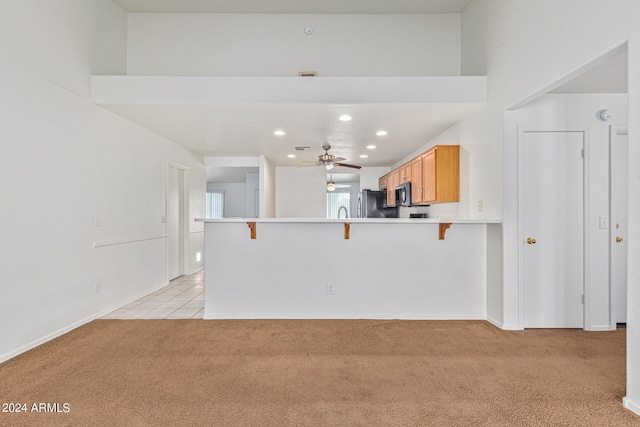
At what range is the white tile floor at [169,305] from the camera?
3.53 m

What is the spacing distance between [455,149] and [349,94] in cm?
155

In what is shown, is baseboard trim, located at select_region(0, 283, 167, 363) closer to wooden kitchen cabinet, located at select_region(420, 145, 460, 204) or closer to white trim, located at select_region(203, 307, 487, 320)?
white trim, located at select_region(203, 307, 487, 320)

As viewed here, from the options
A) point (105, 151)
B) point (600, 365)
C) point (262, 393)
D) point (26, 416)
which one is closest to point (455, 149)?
point (600, 365)

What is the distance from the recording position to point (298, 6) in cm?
372

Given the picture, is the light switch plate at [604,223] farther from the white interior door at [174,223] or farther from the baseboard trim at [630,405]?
the white interior door at [174,223]

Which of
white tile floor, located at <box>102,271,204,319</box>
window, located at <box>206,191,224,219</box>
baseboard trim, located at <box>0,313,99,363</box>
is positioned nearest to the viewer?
baseboard trim, located at <box>0,313,99,363</box>

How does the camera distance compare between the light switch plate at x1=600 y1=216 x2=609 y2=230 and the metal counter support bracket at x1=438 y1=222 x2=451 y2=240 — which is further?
the metal counter support bracket at x1=438 y1=222 x2=451 y2=240

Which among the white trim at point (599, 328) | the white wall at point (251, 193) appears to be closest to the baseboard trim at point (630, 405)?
the white trim at point (599, 328)

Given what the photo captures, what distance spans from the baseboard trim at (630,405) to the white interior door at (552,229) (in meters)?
1.24

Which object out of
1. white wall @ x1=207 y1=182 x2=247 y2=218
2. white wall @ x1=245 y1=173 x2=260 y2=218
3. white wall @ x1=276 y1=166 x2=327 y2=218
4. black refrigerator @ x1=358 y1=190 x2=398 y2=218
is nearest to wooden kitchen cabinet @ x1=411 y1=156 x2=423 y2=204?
black refrigerator @ x1=358 y1=190 x2=398 y2=218

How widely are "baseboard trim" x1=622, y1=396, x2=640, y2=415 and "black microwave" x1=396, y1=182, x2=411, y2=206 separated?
3.35 m

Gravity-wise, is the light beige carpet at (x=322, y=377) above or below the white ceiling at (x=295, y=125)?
below

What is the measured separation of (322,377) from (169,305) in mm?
2601

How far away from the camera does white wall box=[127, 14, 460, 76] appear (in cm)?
385
